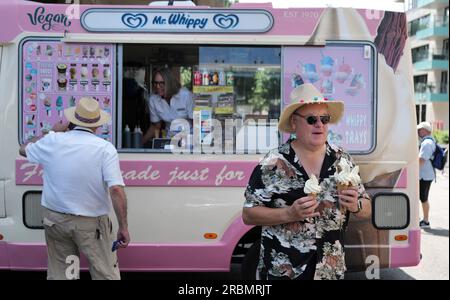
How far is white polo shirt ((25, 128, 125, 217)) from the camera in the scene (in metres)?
3.61

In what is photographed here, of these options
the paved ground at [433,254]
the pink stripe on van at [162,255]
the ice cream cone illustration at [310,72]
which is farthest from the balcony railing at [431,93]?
the pink stripe on van at [162,255]

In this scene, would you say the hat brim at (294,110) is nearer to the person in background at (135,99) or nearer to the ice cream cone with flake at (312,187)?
the ice cream cone with flake at (312,187)

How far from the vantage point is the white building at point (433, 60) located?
4125cm

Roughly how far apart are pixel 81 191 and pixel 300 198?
1.77 m

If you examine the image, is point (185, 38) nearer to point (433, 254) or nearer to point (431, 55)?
point (433, 254)

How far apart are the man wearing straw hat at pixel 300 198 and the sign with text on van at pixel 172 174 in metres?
1.73

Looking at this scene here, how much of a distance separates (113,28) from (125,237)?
6.32 ft

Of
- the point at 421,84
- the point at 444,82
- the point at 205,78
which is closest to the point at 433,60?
the point at 444,82

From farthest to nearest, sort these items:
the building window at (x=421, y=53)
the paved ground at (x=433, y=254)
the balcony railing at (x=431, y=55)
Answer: the building window at (x=421, y=53) < the balcony railing at (x=431, y=55) < the paved ground at (x=433, y=254)

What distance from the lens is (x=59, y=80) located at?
180 inches

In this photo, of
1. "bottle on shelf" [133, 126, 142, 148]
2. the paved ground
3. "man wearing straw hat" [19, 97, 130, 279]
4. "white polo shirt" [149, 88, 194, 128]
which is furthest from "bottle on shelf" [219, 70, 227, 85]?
the paved ground

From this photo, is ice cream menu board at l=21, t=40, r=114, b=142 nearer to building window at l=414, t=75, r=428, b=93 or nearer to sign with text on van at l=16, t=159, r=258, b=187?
sign with text on van at l=16, t=159, r=258, b=187
